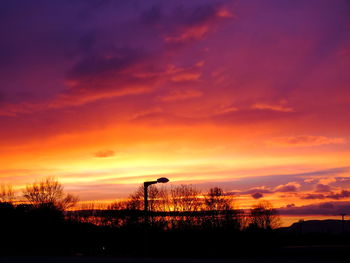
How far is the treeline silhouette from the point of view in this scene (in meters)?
65.3

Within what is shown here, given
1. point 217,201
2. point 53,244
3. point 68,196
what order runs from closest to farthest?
point 53,244 → point 68,196 → point 217,201

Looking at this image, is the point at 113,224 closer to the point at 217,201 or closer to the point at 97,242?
the point at 97,242

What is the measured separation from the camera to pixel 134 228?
255ft

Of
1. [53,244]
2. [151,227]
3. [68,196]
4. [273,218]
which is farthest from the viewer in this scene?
[273,218]

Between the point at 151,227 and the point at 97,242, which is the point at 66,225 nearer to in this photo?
the point at 97,242

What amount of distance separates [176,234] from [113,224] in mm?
16707

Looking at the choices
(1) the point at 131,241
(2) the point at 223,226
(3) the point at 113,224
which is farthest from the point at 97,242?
(2) the point at 223,226

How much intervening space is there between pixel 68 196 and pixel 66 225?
11.7m

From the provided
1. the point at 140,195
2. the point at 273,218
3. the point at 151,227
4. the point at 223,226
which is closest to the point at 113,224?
the point at 140,195

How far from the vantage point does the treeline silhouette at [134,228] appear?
65312 millimetres

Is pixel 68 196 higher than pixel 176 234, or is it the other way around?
pixel 68 196

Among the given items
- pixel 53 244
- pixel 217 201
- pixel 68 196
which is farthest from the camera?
pixel 217 201

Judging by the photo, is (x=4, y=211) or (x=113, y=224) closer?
(x=4, y=211)

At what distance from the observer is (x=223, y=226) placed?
84.4m
